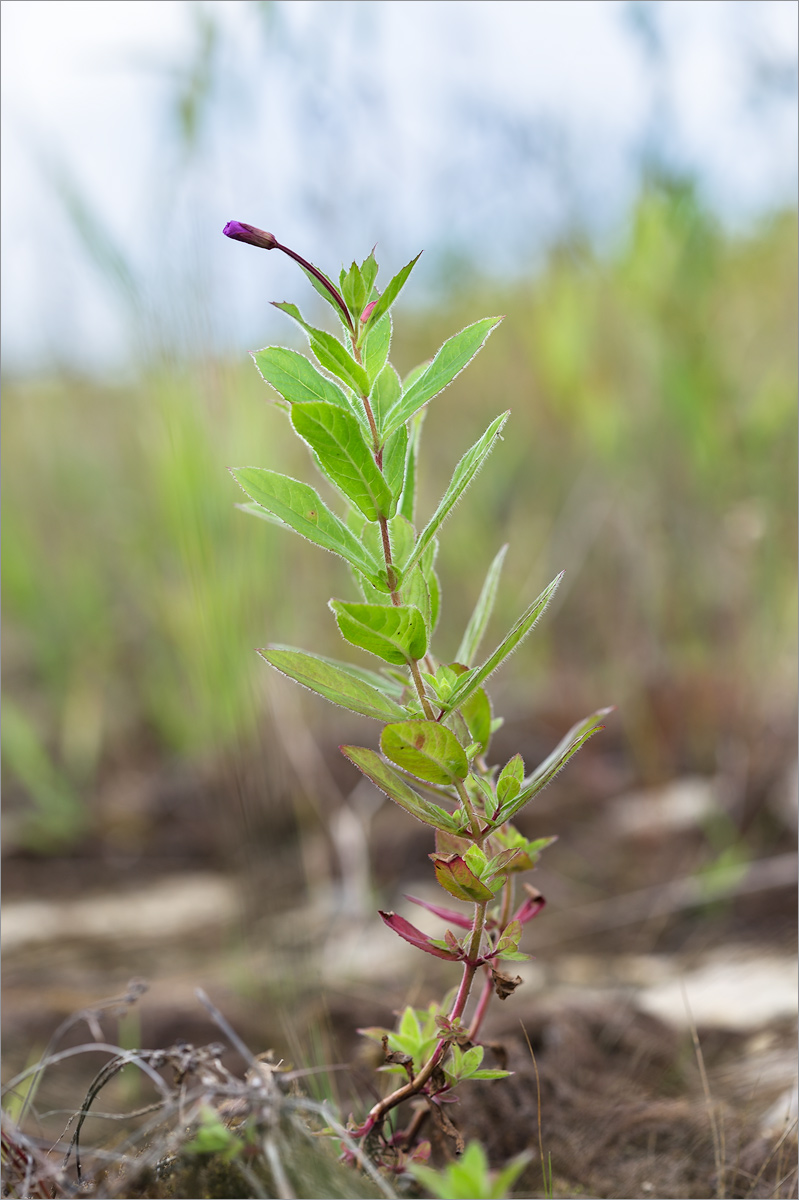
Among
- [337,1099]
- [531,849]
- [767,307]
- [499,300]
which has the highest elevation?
[499,300]

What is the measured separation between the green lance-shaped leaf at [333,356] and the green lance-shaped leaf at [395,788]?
0.62ft

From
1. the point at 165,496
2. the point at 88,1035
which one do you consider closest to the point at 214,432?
the point at 165,496

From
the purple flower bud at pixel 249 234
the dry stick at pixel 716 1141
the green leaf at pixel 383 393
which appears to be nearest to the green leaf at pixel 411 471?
the green leaf at pixel 383 393

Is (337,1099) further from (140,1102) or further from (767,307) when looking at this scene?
(767,307)

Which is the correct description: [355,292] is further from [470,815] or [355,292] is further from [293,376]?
[470,815]

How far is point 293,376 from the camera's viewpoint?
0.45 m

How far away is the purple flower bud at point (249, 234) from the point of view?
16.5 inches

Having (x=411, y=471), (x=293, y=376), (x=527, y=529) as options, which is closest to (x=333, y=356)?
(x=293, y=376)

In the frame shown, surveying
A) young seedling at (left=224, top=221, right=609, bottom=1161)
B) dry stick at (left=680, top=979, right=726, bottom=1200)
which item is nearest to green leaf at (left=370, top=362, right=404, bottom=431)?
young seedling at (left=224, top=221, right=609, bottom=1161)

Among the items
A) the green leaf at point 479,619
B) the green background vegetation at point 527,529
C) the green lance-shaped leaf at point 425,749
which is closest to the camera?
the green lance-shaped leaf at point 425,749

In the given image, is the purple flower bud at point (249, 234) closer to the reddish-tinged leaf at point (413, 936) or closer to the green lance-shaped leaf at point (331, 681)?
the green lance-shaped leaf at point (331, 681)

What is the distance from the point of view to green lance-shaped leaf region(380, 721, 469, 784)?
1.34 feet

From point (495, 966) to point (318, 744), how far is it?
1330 millimetres

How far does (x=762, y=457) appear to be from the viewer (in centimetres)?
166
